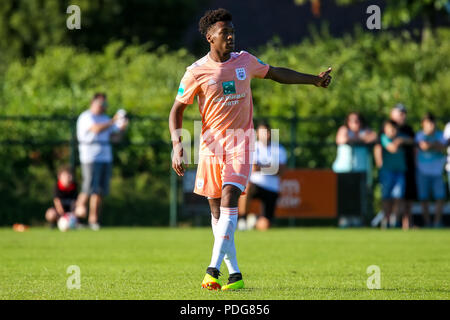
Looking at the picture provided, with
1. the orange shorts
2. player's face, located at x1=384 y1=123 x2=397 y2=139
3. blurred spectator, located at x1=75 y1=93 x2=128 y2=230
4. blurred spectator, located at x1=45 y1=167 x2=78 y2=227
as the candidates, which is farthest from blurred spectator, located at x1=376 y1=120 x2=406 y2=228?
the orange shorts

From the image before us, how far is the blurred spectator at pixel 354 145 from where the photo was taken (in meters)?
19.4

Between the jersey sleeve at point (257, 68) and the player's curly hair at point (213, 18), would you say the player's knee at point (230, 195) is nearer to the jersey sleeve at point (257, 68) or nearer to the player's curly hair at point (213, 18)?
the jersey sleeve at point (257, 68)

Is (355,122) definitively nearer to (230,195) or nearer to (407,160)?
(407,160)

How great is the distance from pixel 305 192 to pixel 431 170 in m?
2.62

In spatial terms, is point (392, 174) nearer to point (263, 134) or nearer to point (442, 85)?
point (263, 134)

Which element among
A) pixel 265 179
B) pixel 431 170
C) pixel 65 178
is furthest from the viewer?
pixel 431 170

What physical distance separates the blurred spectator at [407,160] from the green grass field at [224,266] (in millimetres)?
947

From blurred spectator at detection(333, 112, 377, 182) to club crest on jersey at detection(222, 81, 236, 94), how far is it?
35.1 feet

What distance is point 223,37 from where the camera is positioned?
8.59m

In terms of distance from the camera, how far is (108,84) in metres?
25.9

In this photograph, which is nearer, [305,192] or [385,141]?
[385,141]

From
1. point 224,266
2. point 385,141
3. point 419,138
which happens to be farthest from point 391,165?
point 224,266

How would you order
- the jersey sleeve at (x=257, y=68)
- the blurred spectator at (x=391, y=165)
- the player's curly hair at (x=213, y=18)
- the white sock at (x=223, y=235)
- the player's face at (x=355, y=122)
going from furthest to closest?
the player's face at (x=355, y=122) → the blurred spectator at (x=391, y=165) → the jersey sleeve at (x=257, y=68) → the player's curly hair at (x=213, y=18) → the white sock at (x=223, y=235)

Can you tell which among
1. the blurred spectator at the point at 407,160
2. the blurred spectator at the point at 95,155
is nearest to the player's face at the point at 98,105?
the blurred spectator at the point at 95,155
